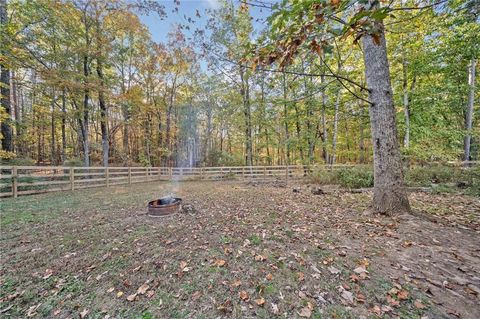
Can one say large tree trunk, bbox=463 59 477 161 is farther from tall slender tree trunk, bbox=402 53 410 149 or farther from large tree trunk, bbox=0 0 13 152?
large tree trunk, bbox=0 0 13 152

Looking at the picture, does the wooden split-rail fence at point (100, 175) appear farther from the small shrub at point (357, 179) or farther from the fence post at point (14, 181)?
the small shrub at point (357, 179)

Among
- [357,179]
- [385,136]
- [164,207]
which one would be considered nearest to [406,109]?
[357,179]

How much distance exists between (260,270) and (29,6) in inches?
489

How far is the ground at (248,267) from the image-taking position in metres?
1.78

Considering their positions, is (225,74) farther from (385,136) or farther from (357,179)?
(357,179)

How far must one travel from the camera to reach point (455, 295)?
175 cm

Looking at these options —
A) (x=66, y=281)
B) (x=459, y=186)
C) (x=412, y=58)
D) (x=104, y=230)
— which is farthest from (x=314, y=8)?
(x=412, y=58)

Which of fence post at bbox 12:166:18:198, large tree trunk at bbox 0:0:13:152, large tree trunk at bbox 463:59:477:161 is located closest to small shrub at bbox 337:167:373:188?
large tree trunk at bbox 463:59:477:161

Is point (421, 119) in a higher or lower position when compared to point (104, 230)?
higher

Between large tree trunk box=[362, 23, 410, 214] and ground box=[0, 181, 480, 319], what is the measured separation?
0.34 metres

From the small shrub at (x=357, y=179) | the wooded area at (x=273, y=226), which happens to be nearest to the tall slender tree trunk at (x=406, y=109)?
the wooded area at (x=273, y=226)

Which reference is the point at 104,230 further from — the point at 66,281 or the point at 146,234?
the point at 66,281

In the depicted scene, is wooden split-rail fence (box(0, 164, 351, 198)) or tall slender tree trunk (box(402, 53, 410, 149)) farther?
tall slender tree trunk (box(402, 53, 410, 149))

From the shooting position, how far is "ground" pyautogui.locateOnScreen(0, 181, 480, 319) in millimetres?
1784
